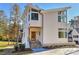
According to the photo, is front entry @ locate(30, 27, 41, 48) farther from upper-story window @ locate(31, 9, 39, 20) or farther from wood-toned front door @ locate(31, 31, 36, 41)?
upper-story window @ locate(31, 9, 39, 20)

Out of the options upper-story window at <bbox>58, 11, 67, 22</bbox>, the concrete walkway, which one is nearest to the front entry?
the concrete walkway

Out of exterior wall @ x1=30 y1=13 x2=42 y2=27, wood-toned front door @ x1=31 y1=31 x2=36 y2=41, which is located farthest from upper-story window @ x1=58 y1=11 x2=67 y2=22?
wood-toned front door @ x1=31 y1=31 x2=36 y2=41

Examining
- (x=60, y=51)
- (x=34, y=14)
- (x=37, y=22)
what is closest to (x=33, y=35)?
(x=37, y=22)

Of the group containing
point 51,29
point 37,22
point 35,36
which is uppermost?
point 37,22

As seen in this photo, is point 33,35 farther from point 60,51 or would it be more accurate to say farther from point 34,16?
point 60,51

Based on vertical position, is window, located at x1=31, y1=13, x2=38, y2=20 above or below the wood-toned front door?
above

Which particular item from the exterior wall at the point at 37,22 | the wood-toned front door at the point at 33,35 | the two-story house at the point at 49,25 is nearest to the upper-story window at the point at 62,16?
the two-story house at the point at 49,25

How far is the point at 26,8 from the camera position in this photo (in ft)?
20.9

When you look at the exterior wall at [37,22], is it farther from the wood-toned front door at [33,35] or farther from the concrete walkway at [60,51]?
the concrete walkway at [60,51]

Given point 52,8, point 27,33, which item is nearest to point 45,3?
point 52,8

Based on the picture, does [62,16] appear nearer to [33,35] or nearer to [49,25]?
[49,25]

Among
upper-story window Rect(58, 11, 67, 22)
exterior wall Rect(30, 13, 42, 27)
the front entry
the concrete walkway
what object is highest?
upper-story window Rect(58, 11, 67, 22)

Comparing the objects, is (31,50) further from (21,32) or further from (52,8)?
(52,8)

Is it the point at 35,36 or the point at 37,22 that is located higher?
the point at 37,22
